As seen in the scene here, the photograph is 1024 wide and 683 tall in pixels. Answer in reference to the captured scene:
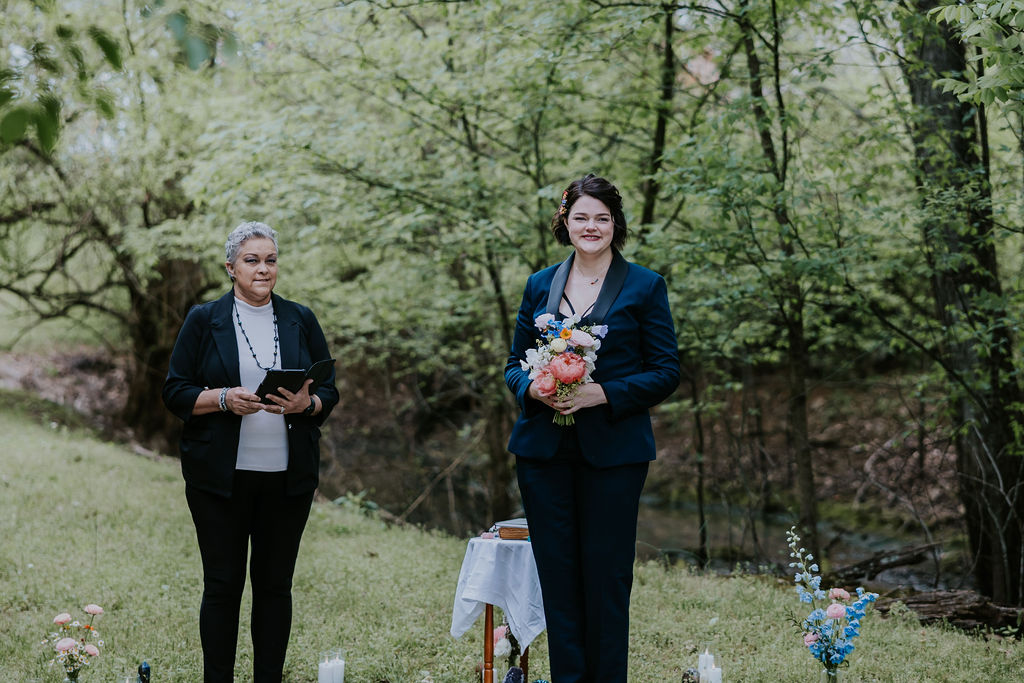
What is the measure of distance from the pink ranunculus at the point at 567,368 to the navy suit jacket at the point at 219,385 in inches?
46.6

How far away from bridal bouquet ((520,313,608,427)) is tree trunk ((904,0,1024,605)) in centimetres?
408

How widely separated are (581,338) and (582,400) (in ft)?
0.70

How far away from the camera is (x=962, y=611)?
5352 mm

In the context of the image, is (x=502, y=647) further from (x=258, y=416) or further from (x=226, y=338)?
(x=226, y=338)

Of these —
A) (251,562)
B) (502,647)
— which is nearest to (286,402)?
(251,562)

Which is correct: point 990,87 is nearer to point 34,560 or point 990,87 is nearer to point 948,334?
point 948,334

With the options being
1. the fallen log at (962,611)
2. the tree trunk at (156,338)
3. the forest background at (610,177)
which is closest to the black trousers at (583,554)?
the forest background at (610,177)

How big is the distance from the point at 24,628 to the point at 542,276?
3436mm

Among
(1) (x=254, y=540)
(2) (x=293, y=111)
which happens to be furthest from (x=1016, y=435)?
(2) (x=293, y=111)

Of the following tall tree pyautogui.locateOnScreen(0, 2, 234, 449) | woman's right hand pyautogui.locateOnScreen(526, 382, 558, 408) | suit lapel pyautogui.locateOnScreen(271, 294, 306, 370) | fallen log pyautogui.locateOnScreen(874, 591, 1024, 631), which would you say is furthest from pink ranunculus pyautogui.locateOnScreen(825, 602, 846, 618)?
tall tree pyautogui.locateOnScreen(0, 2, 234, 449)

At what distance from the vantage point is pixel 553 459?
284 centimetres

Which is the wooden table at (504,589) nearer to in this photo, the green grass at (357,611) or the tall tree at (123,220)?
the green grass at (357,611)

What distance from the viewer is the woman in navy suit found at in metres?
2.78

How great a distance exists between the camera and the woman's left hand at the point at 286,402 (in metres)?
3.14
